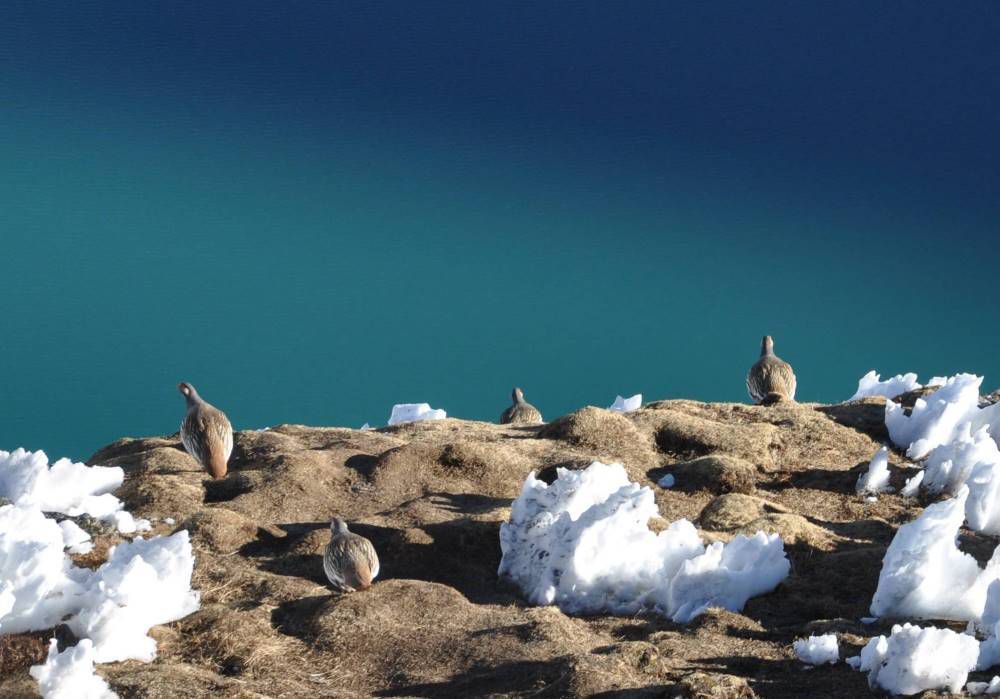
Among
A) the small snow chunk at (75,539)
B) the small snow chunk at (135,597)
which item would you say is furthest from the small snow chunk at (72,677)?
the small snow chunk at (75,539)

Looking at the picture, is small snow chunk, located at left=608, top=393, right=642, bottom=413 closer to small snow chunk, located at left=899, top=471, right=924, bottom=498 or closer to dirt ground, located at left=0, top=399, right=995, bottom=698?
dirt ground, located at left=0, top=399, right=995, bottom=698

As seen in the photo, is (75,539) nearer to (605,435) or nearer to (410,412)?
Answer: (605,435)

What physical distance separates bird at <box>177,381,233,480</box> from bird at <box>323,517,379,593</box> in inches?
124

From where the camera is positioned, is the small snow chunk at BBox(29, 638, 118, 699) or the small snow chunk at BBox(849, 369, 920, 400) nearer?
the small snow chunk at BBox(29, 638, 118, 699)

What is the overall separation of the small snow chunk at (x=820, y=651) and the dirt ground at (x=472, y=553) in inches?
3.1

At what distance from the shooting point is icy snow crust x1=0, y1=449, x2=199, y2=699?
26.1 feet

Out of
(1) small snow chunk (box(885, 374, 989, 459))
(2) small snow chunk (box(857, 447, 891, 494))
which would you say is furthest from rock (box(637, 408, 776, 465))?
(1) small snow chunk (box(885, 374, 989, 459))

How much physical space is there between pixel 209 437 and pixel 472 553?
3.35m

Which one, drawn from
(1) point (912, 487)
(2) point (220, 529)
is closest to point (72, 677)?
(2) point (220, 529)

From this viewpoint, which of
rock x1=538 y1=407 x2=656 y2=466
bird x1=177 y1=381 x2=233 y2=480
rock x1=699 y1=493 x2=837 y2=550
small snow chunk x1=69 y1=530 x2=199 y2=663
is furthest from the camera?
rock x1=538 y1=407 x2=656 y2=466

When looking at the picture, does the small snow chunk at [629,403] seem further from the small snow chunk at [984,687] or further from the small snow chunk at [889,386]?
the small snow chunk at [984,687]

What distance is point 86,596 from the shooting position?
9.01 m

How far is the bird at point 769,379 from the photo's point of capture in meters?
17.4

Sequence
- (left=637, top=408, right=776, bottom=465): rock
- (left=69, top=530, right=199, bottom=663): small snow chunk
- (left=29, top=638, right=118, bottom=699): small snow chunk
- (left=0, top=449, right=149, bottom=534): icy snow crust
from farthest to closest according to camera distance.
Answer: (left=637, top=408, right=776, bottom=465): rock, (left=0, top=449, right=149, bottom=534): icy snow crust, (left=69, top=530, right=199, bottom=663): small snow chunk, (left=29, top=638, right=118, bottom=699): small snow chunk
